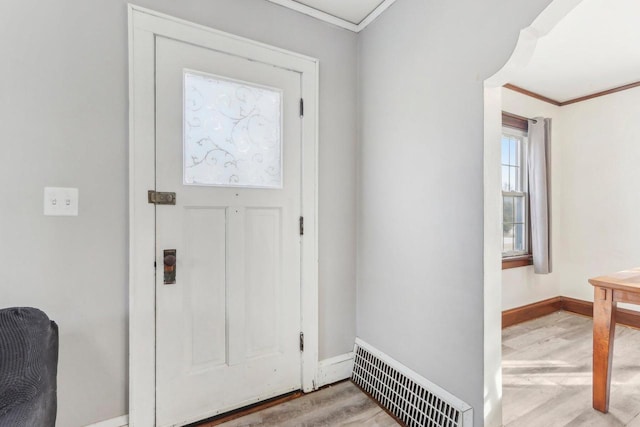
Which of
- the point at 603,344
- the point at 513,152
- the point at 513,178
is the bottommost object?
the point at 603,344

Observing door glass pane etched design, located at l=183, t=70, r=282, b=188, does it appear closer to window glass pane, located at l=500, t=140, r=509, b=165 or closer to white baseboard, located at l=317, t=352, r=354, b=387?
white baseboard, located at l=317, t=352, r=354, b=387

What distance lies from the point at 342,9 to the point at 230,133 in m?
1.10

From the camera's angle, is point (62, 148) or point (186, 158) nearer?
point (62, 148)

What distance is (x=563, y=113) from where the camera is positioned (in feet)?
11.8

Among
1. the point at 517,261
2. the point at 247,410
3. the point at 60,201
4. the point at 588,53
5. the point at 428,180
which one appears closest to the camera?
the point at 60,201

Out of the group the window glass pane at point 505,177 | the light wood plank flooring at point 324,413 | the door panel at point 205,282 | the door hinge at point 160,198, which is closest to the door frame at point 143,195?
the door hinge at point 160,198

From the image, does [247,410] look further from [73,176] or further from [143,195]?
[73,176]

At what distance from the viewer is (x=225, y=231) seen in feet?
5.67

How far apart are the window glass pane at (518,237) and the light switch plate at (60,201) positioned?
386 centimetres

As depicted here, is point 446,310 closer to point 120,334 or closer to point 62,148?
point 120,334

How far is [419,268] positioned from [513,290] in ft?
6.89

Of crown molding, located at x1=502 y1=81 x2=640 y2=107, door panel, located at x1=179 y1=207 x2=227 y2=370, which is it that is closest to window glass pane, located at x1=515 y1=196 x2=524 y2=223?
crown molding, located at x1=502 y1=81 x2=640 y2=107

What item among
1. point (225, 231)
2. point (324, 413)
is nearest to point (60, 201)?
point (225, 231)

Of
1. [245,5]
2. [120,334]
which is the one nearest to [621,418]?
[120,334]
